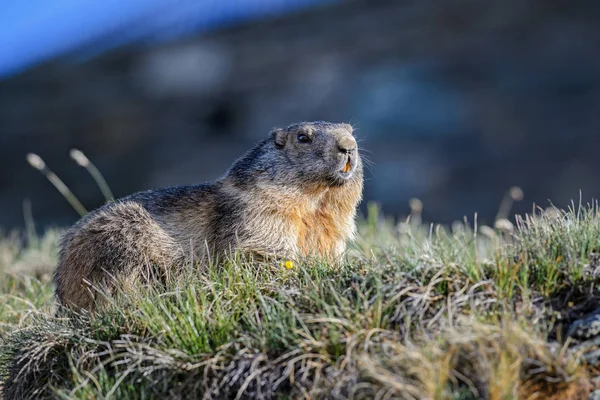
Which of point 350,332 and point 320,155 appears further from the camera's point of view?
point 320,155

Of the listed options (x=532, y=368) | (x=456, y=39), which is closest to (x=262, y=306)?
(x=532, y=368)

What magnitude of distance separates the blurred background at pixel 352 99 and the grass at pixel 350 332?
14281 millimetres

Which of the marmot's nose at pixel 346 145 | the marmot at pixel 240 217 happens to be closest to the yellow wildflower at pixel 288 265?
the marmot at pixel 240 217

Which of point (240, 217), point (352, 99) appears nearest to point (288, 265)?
point (240, 217)

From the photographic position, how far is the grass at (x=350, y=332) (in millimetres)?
3992

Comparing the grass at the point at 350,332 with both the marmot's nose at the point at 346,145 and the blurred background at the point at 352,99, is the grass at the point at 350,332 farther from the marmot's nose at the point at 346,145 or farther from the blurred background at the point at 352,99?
the blurred background at the point at 352,99

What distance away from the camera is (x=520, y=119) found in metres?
22.7

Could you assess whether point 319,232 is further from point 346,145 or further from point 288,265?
point 288,265

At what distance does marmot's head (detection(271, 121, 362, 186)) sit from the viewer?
6055mm

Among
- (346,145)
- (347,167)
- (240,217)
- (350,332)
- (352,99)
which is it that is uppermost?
(352,99)

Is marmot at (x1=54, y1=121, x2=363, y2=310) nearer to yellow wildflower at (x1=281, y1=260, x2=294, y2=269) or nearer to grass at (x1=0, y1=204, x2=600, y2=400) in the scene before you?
yellow wildflower at (x1=281, y1=260, x2=294, y2=269)

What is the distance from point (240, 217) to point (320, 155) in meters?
0.74

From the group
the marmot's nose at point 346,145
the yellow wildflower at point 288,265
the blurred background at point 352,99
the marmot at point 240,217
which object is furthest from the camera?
the blurred background at point 352,99

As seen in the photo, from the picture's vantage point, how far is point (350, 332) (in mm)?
4391
